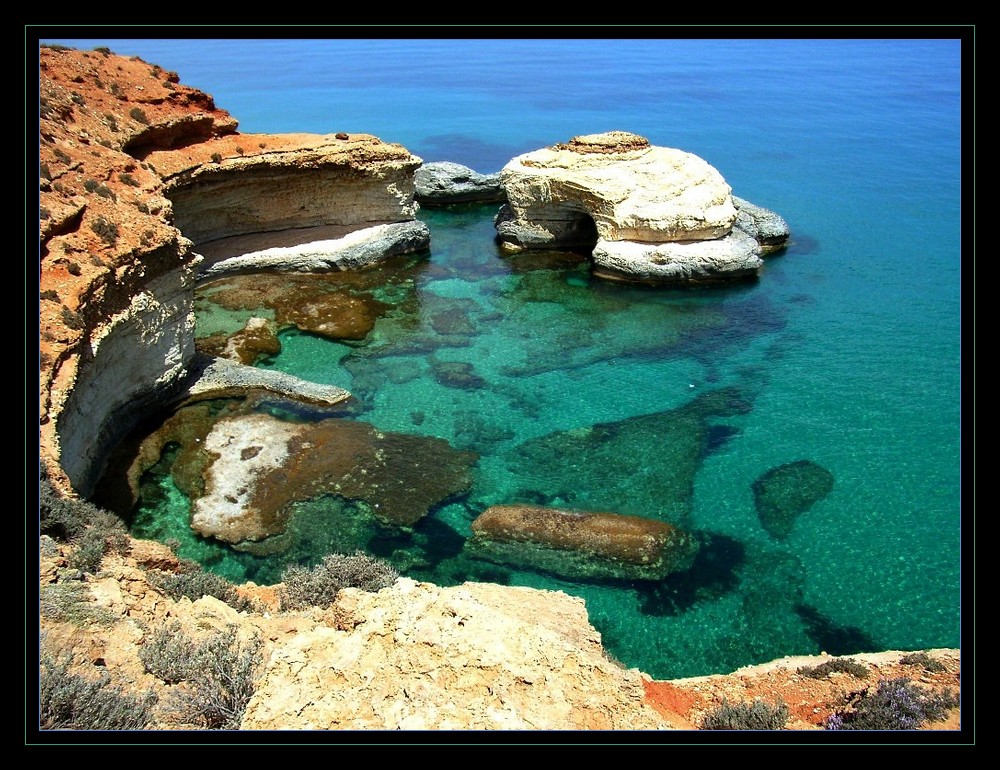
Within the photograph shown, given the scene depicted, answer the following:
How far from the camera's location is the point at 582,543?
14242 mm

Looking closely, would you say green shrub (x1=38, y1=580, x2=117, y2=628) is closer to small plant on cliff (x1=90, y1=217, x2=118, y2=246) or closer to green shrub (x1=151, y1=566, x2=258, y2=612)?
green shrub (x1=151, y1=566, x2=258, y2=612)

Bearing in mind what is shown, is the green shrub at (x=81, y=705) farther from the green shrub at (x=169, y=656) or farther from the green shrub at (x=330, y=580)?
the green shrub at (x=330, y=580)

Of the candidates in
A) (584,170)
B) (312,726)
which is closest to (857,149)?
(584,170)

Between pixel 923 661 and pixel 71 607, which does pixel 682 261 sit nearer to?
pixel 923 661

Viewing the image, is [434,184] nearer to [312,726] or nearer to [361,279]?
[361,279]

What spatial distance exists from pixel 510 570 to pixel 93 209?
510 inches

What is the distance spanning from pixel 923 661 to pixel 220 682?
9.48m

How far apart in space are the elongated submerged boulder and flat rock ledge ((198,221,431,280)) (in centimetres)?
1629

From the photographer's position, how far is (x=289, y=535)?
14.4m

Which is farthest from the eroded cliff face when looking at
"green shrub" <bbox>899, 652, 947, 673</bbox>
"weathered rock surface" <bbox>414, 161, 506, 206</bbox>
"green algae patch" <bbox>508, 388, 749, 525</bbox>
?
"green shrub" <bbox>899, 652, 947, 673</bbox>

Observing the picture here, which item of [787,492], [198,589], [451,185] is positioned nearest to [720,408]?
[787,492]

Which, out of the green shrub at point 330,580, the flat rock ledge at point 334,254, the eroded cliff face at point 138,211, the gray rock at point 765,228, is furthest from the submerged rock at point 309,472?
the gray rock at point 765,228

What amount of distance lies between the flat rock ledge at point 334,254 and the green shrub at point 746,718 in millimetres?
23300

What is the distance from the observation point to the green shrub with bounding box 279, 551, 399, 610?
1088 centimetres
